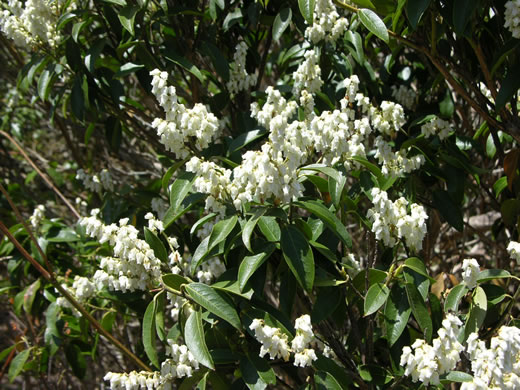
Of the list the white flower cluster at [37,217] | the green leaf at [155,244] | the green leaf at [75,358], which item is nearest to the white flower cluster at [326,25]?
the green leaf at [155,244]

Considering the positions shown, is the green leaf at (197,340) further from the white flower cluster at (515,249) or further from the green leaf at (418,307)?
the white flower cluster at (515,249)

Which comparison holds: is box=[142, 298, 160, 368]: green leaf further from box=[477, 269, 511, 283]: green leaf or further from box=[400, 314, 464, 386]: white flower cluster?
box=[477, 269, 511, 283]: green leaf

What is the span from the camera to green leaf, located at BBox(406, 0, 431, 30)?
203 cm

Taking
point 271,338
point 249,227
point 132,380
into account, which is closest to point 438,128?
point 249,227

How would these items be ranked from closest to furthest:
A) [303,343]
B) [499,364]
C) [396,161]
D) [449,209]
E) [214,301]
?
[499,364] → [303,343] → [214,301] → [396,161] → [449,209]

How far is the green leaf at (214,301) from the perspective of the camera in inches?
77.2

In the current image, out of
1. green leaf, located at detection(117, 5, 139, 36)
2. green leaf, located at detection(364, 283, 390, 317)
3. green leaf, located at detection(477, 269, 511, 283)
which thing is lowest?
green leaf, located at detection(477, 269, 511, 283)

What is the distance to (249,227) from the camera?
1.89m

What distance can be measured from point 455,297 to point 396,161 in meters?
0.64

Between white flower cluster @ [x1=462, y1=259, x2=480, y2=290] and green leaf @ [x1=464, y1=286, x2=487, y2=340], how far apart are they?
0.06 m

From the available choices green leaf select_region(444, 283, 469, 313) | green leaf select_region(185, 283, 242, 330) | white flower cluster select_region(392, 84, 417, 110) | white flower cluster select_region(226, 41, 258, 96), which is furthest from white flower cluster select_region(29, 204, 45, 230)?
green leaf select_region(444, 283, 469, 313)

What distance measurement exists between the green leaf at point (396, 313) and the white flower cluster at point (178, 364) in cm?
65

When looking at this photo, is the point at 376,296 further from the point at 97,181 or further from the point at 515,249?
the point at 97,181

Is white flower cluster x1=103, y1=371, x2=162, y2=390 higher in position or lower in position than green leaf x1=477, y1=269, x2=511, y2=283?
lower
